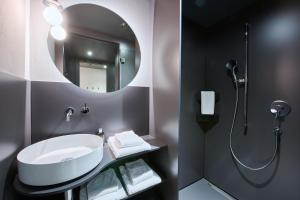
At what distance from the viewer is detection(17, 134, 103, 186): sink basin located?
2.13 feet

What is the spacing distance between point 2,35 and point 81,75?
56 cm

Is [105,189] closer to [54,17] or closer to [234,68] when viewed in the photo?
[54,17]

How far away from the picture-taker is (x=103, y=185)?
101cm

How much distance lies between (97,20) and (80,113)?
91 centimetres

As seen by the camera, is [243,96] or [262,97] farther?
[243,96]

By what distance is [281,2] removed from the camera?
1.11 m

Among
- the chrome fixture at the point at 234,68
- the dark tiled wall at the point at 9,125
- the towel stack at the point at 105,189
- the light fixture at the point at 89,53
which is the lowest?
the towel stack at the point at 105,189

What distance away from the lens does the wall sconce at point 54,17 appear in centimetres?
93

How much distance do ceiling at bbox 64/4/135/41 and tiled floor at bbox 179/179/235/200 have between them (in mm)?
2001

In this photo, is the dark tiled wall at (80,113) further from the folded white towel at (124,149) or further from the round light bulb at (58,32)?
the round light bulb at (58,32)

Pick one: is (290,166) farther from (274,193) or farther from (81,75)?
(81,75)

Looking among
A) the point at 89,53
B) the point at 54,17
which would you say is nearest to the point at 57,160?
the point at 89,53

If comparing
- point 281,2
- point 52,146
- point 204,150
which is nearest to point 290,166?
point 204,150

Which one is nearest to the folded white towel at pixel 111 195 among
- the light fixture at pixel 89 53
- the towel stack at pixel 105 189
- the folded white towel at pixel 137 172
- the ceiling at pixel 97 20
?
the towel stack at pixel 105 189
